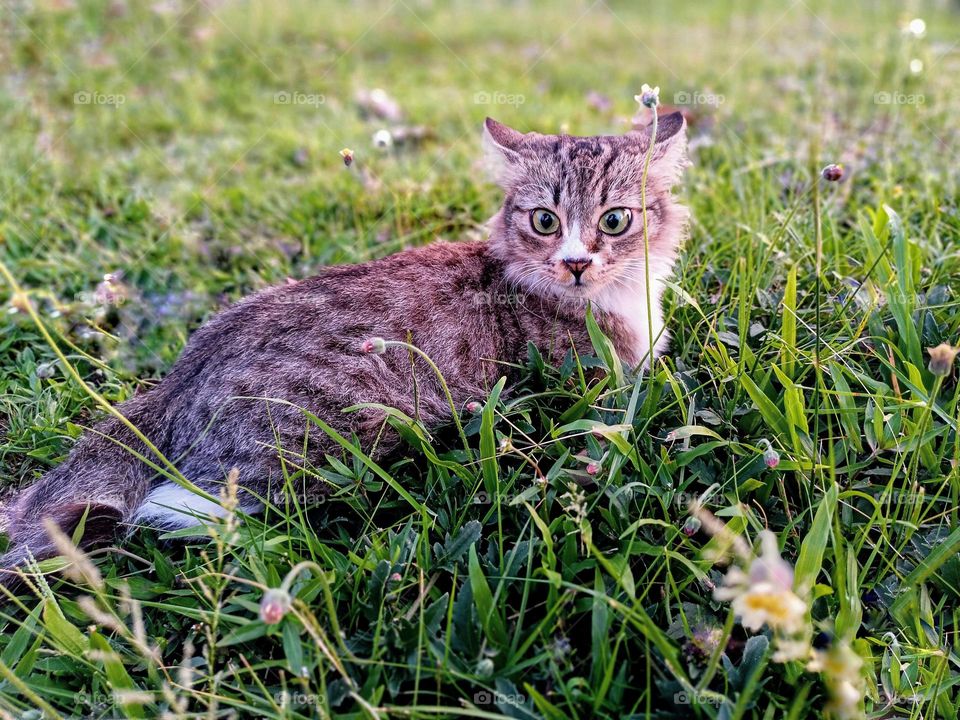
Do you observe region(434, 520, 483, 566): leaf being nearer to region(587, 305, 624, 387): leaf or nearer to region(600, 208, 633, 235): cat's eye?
region(587, 305, 624, 387): leaf

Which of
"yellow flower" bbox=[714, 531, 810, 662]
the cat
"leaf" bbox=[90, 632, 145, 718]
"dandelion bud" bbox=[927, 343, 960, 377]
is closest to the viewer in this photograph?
"yellow flower" bbox=[714, 531, 810, 662]

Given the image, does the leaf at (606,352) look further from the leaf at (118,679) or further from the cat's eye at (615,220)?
the leaf at (118,679)

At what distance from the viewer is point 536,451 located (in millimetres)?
2502

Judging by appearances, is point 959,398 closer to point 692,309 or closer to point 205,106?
point 692,309

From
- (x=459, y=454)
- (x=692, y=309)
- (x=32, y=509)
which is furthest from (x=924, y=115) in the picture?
(x=32, y=509)

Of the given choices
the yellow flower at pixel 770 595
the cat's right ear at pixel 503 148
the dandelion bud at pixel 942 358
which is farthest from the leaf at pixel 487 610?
the cat's right ear at pixel 503 148

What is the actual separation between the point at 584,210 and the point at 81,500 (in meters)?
2.09

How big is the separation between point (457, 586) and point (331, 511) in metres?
0.57

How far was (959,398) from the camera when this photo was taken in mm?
2465

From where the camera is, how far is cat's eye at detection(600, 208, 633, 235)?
2.98 meters

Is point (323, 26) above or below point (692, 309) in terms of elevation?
above

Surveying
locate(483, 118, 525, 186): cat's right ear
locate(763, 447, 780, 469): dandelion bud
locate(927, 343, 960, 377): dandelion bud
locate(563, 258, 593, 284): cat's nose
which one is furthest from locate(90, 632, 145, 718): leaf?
locate(483, 118, 525, 186): cat's right ear

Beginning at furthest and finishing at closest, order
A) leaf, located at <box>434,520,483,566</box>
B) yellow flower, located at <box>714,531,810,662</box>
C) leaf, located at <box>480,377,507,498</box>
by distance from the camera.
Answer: leaf, located at <box>480,377,507,498</box> < leaf, located at <box>434,520,483,566</box> < yellow flower, located at <box>714,531,810,662</box>

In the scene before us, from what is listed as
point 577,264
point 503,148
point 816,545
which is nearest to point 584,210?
point 577,264
